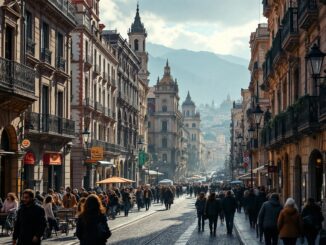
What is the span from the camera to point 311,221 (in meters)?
17.3

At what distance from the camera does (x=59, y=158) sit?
128 feet

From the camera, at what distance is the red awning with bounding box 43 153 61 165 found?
121 feet

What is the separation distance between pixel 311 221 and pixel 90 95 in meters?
39.7

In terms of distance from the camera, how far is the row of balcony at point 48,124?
34.1 metres

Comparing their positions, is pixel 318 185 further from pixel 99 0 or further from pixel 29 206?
pixel 99 0

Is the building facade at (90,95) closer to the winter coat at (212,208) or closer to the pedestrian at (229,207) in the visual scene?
the pedestrian at (229,207)

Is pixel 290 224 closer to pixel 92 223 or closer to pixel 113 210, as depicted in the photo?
pixel 92 223

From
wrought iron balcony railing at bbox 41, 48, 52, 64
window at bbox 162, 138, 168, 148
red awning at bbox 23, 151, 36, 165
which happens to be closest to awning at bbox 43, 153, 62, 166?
red awning at bbox 23, 151, 36, 165

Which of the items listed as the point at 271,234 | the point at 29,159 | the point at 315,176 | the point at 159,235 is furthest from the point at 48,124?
the point at 271,234

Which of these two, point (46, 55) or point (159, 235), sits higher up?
point (46, 55)

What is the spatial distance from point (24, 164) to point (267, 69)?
15235 millimetres

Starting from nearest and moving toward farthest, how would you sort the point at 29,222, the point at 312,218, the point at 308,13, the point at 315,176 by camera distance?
the point at 29,222 → the point at 312,218 → the point at 308,13 → the point at 315,176

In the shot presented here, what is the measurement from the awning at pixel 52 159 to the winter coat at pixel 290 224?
2285cm

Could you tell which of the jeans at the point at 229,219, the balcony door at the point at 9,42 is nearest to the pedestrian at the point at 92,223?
the jeans at the point at 229,219
